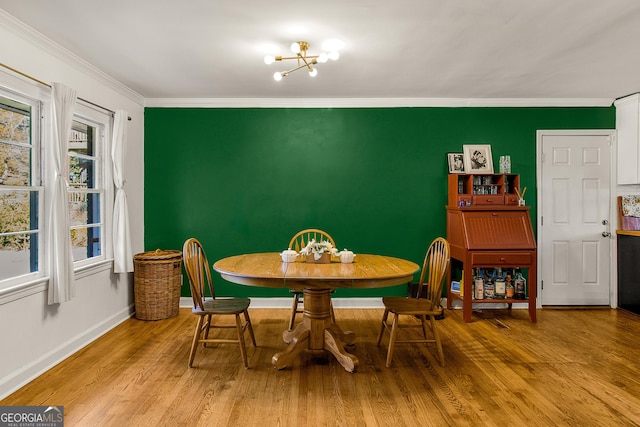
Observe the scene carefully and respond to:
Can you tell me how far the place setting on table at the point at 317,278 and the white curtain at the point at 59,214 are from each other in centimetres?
110

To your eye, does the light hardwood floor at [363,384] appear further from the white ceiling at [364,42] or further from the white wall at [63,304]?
the white ceiling at [364,42]

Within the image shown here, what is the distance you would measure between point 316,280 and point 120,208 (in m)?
2.42

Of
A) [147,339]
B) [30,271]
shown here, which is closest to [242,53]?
[30,271]

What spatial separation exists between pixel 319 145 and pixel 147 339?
2.63 metres

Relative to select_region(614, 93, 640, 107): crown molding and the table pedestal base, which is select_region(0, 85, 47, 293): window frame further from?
select_region(614, 93, 640, 107): crown molding

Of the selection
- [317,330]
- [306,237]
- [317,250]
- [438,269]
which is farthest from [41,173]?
[438,269]

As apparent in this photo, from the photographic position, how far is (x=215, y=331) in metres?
3.72

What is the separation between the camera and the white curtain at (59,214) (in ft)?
9.57

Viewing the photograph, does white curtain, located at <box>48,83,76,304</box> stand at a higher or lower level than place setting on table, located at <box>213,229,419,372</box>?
higher

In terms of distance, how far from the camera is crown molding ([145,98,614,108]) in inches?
180

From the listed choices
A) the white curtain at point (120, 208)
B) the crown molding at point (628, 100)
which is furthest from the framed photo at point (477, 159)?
the white curtain at point (120, 208)

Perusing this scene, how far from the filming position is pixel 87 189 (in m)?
3.70

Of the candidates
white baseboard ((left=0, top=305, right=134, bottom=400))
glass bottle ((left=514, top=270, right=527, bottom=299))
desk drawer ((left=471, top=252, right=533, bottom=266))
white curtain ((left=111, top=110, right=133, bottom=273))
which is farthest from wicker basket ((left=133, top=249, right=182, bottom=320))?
glass bottle ((left=514, top=270, right=527, bottom=299))

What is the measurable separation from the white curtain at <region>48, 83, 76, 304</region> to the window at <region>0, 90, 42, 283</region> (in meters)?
0.12
